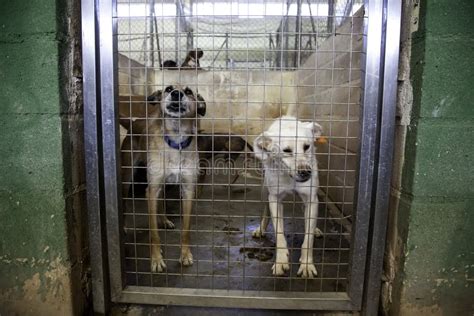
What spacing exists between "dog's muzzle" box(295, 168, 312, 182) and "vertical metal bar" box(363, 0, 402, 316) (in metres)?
0.72

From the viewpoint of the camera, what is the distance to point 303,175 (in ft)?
9.10

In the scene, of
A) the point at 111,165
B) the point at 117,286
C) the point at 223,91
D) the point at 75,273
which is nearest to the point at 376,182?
the point at 111,165

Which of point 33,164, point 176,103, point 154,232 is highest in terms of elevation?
point 176,103

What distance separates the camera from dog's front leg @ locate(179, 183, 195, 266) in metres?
3.00

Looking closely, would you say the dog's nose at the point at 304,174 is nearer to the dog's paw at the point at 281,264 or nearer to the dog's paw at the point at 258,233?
the dog's paw at the point at 281,264

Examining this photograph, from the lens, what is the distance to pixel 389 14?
1.95m

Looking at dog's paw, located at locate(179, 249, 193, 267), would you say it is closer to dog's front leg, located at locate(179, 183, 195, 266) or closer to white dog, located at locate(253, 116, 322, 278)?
→ dog's front leg, located at locate(179, 183, 195, 266)

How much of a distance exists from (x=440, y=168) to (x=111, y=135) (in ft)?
6.47

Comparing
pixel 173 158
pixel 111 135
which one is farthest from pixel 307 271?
pixel 111 135

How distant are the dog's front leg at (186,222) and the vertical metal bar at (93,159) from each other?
0.81 meters

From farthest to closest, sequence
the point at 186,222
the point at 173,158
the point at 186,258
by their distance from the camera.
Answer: the point at 173,158
the point at 186,222
the point at 186,258

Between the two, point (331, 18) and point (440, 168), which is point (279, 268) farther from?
point (331, 18)

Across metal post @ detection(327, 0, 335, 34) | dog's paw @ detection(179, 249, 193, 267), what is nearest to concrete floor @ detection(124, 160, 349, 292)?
dog's paw @ detection(179, 249, 193, 267)

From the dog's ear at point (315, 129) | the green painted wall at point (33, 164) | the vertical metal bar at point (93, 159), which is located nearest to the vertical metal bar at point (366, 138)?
the dog's ear at point (315, 129)
